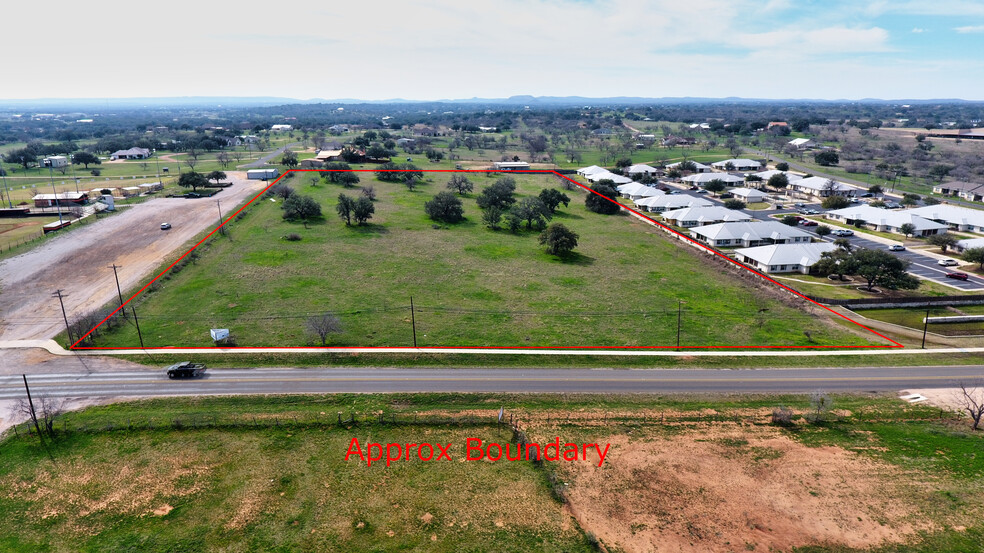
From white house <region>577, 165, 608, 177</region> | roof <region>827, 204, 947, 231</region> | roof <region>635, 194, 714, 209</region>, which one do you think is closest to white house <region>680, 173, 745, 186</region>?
white house <region>577, 165, 608, 177</region>

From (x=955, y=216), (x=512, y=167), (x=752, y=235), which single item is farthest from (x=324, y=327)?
(x=512, y=167)

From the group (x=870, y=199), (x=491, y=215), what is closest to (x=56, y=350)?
(x=491, y=215)

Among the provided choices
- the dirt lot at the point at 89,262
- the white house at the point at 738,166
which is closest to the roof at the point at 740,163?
the white house at the point at 738,166

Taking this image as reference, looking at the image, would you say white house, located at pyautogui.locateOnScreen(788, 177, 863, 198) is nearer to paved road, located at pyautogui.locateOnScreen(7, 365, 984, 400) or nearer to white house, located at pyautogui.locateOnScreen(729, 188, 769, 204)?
white house, located at pyautogui.locateOnScreen(729, 188, 769, 204)

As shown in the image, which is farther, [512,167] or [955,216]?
[512,167]

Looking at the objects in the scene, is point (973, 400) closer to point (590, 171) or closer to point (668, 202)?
point (668, 202)

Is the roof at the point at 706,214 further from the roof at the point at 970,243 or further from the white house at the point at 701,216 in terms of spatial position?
the roof at the point at 970,243
